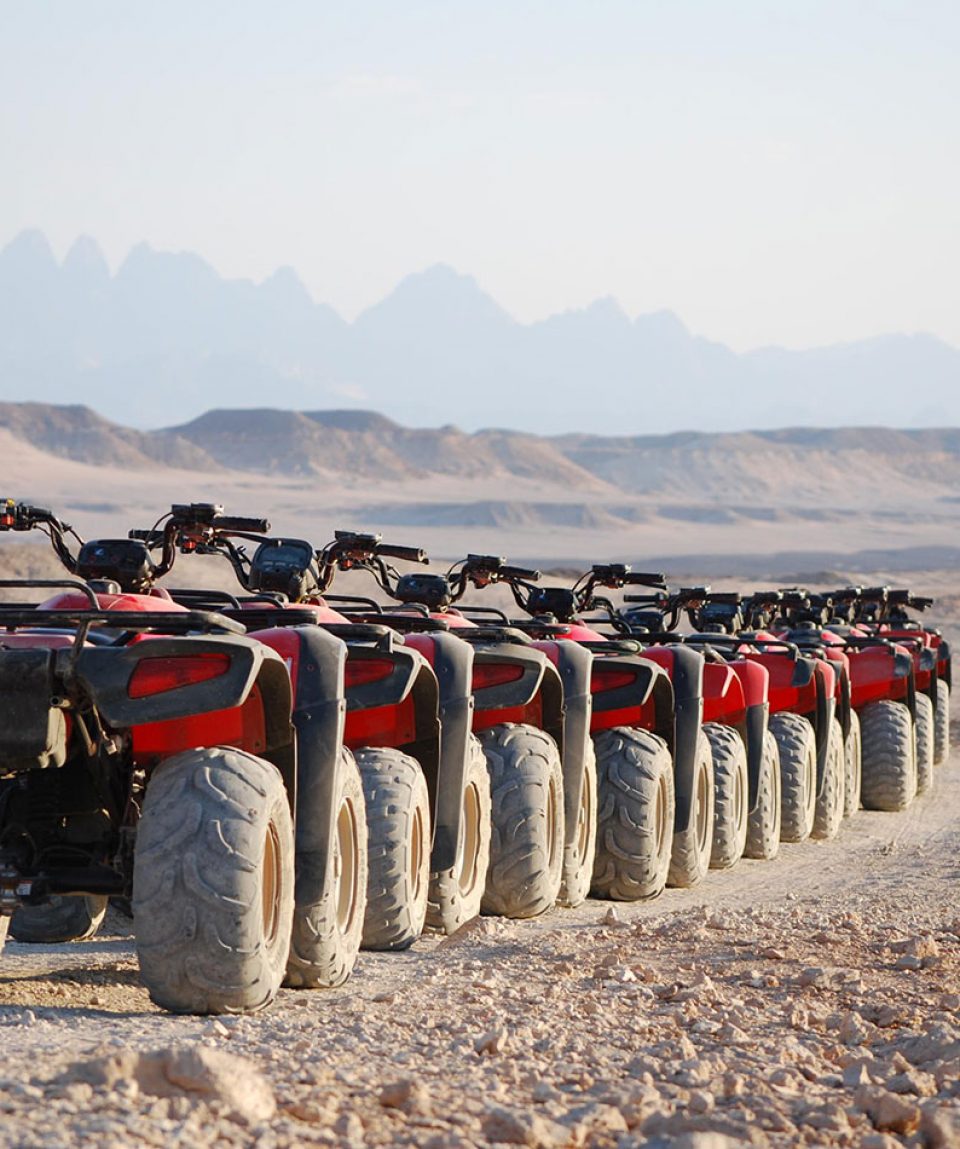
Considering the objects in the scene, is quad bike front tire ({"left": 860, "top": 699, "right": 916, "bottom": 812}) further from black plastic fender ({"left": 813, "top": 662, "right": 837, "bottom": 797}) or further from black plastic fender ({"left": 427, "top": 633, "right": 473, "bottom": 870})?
black plastic fender ({"left": 427, "top": 633, "right": 473, "bottom": 870})

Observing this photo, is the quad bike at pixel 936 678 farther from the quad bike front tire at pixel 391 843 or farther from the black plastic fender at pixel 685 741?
the quad bike front tire at pixel 391 843

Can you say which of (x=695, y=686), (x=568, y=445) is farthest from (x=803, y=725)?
(x=568, y=445)

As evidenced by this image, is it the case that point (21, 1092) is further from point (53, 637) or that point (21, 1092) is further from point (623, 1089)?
point (53, 637)

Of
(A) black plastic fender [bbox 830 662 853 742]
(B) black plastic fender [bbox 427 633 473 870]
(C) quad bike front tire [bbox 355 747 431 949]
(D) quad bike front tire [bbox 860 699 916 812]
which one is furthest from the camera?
(D) quad bike front tire [bbox 860 699 916 812]

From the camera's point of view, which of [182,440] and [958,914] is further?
[182,440]

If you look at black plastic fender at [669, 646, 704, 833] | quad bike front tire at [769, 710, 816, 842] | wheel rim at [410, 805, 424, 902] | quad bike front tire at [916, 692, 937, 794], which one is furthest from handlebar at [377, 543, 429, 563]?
quad bike front tire at [916, 692, 937, 794]

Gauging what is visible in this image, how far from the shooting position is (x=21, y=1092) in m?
4.44

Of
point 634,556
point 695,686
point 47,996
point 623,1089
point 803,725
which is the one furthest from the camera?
point 634,556

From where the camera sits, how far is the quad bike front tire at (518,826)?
8.98 meters

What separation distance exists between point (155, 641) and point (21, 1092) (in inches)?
63.9

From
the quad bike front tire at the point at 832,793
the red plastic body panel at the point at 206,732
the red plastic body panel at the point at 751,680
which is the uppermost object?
the red plastic body panel at the point at 206,732

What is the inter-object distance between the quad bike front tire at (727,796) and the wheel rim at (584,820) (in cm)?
200

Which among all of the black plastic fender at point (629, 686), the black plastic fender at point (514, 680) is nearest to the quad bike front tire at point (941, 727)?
the black plastic fender at point (629, 686)

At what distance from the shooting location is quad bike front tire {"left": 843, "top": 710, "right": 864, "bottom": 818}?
16.5 m
